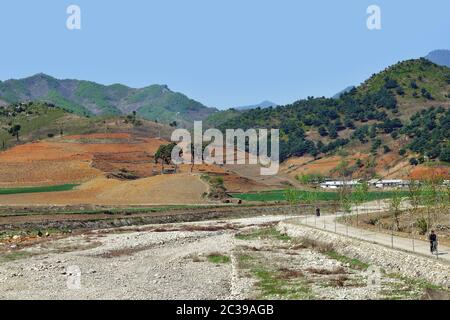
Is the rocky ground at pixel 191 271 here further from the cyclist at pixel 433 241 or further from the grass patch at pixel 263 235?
the cyclist at pixel 433 241

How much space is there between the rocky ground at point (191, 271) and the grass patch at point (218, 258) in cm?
9

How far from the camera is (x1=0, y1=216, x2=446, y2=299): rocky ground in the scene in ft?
121

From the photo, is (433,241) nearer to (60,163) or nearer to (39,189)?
(39,189)

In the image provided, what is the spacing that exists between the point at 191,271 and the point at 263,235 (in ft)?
97.3

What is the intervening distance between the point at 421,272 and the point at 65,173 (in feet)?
452

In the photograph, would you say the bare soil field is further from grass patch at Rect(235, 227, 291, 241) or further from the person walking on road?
the person walking on road

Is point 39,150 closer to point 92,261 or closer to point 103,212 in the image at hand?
point 103,212

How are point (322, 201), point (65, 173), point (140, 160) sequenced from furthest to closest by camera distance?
point (140, 160) → point (65, 173) → point (322, 201)

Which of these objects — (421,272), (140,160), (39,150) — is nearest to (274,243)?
(421,272)

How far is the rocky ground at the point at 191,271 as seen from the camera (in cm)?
3684

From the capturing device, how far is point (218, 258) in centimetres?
5409

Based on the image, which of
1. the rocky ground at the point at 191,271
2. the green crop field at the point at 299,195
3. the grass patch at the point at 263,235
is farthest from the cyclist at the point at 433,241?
the green crop field at the point at 299,195

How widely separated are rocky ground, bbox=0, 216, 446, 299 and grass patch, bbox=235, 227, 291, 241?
1.45ft

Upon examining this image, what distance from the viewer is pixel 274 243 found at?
66.0m
